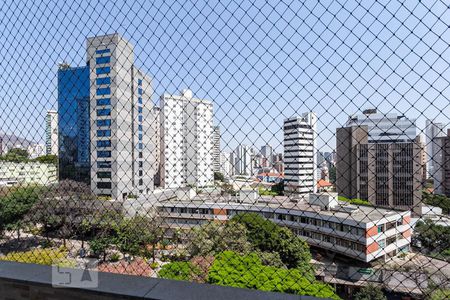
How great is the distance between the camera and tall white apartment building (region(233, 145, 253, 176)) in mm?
1288

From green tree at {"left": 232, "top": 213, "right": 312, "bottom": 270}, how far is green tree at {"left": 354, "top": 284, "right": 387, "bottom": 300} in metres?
1.69

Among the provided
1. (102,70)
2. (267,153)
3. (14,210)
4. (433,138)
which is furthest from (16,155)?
(14,210)

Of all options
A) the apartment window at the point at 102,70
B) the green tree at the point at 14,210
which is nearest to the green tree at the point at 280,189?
the apartment window at the point at 102,70

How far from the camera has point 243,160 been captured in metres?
1.41

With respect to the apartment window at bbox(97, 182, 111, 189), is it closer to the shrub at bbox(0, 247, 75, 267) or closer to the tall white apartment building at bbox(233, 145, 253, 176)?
the shrub at bbox(0, 247, 75, 267)

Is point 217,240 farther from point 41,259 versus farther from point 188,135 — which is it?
point 188,135

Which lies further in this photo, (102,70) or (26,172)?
(26,172)

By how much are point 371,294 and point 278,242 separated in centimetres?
296

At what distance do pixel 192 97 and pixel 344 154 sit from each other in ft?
2.50

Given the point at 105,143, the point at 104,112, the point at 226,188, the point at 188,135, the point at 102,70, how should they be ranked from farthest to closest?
1. the point at 226,188
2. the point at 105,143
3. the point at 188,135
4. the point at 104,112
5. the point at 102,70

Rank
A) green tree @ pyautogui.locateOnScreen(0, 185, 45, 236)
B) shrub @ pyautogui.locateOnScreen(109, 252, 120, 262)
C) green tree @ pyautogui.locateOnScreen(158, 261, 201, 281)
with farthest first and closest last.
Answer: shrub @ pyautogui.locateOnScreen(109, 252, 120, 262) → green tree @ pyautogui.locateOnScreen(0, 185, 45, 236) → green tree @ pyautogui.locateOnScreen(158, 261, 201, 281)

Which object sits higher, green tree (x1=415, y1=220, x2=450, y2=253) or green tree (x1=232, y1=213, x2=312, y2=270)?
green tree (x1=415, y1=220, x2=450, y2=253)

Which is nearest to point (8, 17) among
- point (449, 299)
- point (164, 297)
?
point (164, 297)

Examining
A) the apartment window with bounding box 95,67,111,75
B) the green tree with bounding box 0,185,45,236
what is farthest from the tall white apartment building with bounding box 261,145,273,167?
the green tree with bounding box 0,185,45,236
